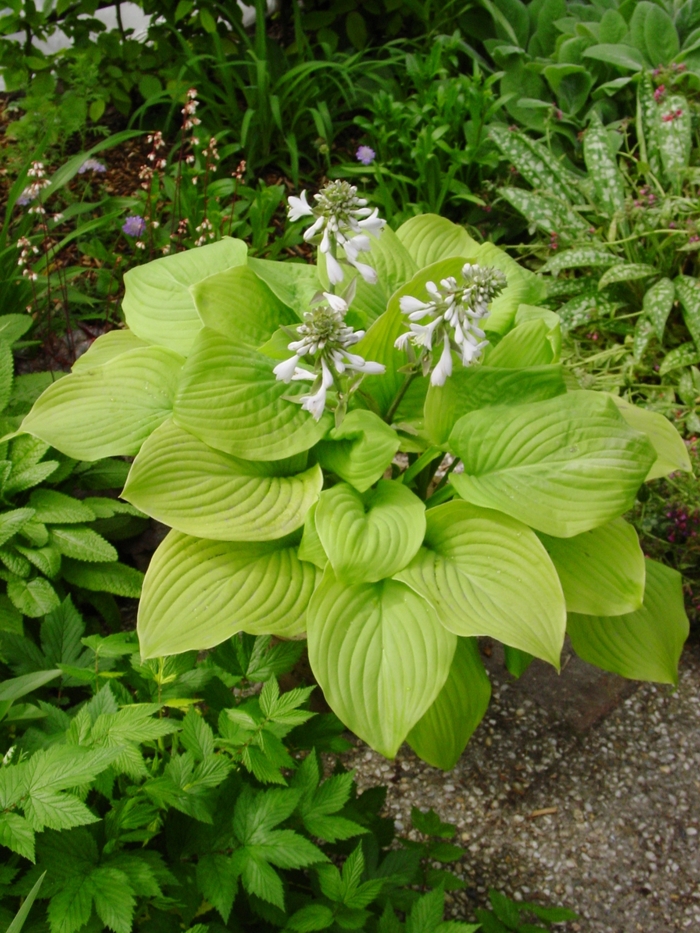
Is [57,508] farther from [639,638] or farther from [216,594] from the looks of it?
[639,638]

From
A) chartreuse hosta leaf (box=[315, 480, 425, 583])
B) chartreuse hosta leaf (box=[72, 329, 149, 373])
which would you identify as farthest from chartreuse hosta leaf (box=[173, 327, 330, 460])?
chartreuse hosta leaf (box=[72, 329, 149, 373])

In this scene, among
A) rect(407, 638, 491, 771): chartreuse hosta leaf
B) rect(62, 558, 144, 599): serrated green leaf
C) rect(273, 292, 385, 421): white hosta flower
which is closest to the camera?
rect(273, 292, 385, 421): white hosta flower

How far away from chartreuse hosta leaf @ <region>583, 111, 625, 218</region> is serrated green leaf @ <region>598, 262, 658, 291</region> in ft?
1.03

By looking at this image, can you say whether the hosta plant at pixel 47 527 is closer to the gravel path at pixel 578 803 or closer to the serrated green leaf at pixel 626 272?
the gravel path at pixel 578 803

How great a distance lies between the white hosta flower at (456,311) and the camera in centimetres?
123

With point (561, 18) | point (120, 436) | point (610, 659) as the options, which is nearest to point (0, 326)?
point (120, 436)

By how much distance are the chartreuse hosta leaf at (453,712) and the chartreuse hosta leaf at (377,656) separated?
0.20 meters

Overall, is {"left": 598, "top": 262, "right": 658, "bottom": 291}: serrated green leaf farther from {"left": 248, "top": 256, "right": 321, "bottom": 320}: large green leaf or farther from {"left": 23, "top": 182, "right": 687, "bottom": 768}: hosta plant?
{"left": 248, "top": 256, "right": 321, "bottom": 320}: large green leaf

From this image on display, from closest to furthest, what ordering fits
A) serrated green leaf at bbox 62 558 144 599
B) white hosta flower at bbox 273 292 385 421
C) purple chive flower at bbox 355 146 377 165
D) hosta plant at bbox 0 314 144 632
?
1. white hosta flower at bbox 273 292 385 421
2. hosta plant at bbox 0 314 144 632
3. serrated green leaf at bbox 62 558 144 599
4. purple chive flower at bbox 355 146 377 165

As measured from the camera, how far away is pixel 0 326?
7.28 feet

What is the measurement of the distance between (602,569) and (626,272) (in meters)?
1.51

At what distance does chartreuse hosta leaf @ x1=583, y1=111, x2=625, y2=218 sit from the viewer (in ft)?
9.43

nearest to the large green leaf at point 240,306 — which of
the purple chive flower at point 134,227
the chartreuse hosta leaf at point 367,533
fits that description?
the chartreuse hosta leaf at point 367,533

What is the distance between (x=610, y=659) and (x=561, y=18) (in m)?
3.01
